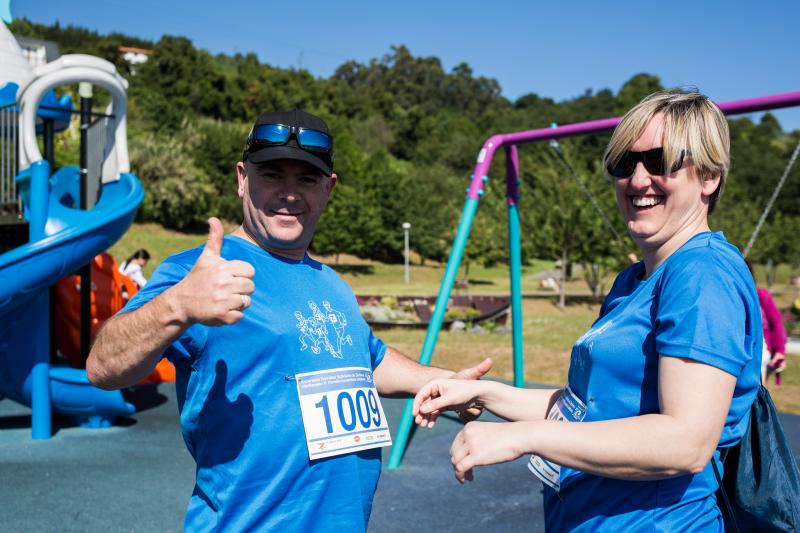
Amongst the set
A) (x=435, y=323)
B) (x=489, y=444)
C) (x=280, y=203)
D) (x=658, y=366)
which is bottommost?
(x=435, y=323)

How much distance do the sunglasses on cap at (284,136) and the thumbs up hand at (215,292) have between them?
0.65 metres

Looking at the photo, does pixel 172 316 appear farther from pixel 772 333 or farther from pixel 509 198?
pixel 772 333

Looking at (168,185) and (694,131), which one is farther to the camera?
(168,185)

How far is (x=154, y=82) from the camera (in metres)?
63.2

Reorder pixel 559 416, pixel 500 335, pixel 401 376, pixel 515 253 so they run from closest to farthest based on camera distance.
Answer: pixel 559 416
pixel 401 376
pixel 515 253
pixel 500 335

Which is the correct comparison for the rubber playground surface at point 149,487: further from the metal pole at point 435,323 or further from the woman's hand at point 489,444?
the woman's hand at point 489,444

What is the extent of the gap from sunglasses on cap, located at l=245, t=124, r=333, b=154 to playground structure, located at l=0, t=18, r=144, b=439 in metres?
4.20

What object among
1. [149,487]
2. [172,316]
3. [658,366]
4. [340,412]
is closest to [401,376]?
[340,412]

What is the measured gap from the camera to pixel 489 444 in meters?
1.54

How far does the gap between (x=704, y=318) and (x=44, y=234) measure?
579cm

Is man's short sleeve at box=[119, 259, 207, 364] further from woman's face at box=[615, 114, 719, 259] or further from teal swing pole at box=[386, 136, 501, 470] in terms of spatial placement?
teal swing pole at box=[386, 136, 501, 470]

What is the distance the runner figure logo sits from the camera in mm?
2234

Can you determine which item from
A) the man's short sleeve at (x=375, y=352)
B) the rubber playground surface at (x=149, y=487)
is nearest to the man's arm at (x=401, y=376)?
the man's short sleeve at (x=375, y=352)

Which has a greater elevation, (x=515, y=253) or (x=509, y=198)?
(x=509, y=198)
